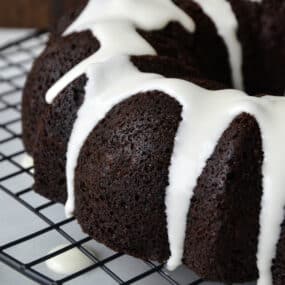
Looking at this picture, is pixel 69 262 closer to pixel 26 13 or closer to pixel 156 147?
pixel 156 147

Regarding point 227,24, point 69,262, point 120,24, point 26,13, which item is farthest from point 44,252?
point 26,13

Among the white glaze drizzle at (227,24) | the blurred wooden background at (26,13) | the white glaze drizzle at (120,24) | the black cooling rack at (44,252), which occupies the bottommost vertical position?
the blurred wooden background at (26,13)

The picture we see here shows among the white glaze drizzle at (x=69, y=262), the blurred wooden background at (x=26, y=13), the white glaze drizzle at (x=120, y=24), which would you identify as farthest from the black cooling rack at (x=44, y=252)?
the blurred wooden background at (x=26, y=13)

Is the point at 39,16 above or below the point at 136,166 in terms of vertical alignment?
below

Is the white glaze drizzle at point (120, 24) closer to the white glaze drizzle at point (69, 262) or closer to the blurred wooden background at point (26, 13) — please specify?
the white glaze drizzle at point (69, 262)

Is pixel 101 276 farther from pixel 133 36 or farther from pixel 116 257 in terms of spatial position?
pixel 133 36

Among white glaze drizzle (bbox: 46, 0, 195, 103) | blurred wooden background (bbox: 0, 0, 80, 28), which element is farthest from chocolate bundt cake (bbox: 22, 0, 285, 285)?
blurred wooden background (bbox: 0, 0, 80, 28)

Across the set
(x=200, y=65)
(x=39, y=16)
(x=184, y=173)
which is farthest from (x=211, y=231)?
(x=39, y=16)
